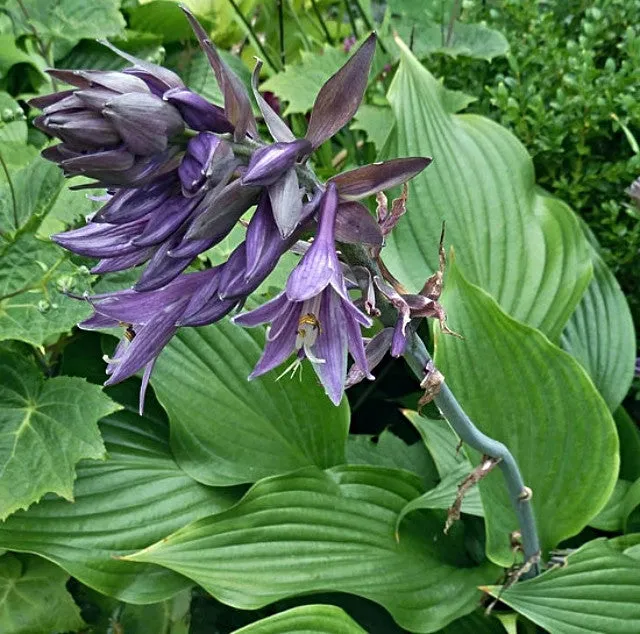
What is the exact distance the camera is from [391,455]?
1.46 metres

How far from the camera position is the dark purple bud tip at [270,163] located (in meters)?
0.63

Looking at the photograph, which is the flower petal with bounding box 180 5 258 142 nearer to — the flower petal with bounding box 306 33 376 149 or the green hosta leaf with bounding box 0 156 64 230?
the flower petal with bounding box 306 33 376 149

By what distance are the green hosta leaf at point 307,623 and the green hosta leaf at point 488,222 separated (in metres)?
0.63

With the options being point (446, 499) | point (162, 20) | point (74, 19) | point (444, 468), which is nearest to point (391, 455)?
point (444, 468)

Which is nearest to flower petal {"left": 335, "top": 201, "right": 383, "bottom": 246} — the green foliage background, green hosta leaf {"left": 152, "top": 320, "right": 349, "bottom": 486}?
the green foliage background

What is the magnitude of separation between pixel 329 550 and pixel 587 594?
0.37 meters

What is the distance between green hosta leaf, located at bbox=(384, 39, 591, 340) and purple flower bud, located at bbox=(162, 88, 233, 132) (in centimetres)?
80

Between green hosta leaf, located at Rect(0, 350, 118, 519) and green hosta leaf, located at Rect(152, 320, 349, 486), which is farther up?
green hosta leaf, located at Rect(0, 350, 118, 519)

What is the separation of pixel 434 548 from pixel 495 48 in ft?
3.49

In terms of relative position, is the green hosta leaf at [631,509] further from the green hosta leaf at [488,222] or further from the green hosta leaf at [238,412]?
the green hosta leaf at [238,412]

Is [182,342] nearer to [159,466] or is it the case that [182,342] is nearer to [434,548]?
[159,466]

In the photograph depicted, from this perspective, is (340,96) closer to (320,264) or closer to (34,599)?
(320,264)

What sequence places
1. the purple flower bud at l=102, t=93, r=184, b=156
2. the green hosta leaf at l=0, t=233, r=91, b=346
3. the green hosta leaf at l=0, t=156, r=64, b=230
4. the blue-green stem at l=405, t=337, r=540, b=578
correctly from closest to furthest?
the purple flower bud at l=102, t=93, r=184, b=156, the blue-green stem at l=405, t=337, r=540, b=578, the green hosta leaf at l=0, t=233, r=91, b=346, the green hosta leaf at l=0, t=156, r=64, b=230

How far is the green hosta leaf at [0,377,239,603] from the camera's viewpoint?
114cm
